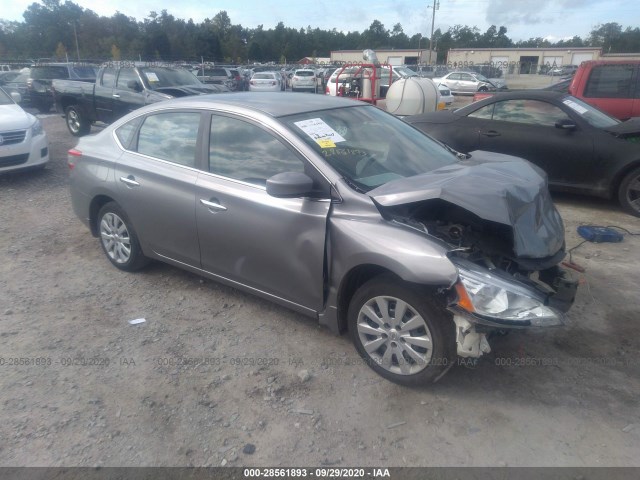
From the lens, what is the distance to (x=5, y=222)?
639 cm

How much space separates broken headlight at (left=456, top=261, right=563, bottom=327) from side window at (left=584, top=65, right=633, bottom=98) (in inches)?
287

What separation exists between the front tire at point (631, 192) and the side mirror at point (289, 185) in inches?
197

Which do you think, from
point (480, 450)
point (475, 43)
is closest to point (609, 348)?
point (480, 450)

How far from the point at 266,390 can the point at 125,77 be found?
33.5 ft

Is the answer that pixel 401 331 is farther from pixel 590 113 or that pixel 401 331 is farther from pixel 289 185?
pixel 590 113

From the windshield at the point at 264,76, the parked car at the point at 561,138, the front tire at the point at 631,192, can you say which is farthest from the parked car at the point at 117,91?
the windshield at the point at 264,76

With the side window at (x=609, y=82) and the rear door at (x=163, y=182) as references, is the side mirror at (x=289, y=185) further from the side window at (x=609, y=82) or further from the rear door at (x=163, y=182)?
the side window at (x=609, y=82)

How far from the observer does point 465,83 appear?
31188 mm

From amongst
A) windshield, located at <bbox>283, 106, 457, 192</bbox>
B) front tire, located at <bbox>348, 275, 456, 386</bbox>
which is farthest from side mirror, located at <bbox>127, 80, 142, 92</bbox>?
front tire, located at <bbox>348, 275, 456, 386</bbox>

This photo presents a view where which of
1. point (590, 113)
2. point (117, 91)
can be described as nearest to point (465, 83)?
point (117, 91)

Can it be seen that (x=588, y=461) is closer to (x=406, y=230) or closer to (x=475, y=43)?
(x=406, y=230)

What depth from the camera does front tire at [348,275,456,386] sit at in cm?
289

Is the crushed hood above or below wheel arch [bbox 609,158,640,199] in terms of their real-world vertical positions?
above

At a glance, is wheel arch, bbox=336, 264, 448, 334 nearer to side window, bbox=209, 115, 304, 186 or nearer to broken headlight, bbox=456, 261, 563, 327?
broken headlight, bbox=456, 261, 563, 327
